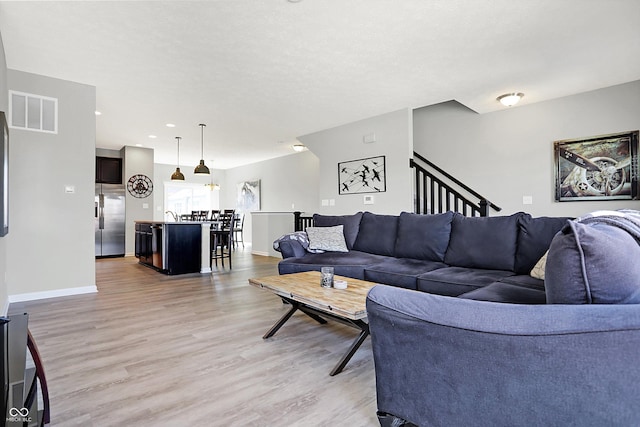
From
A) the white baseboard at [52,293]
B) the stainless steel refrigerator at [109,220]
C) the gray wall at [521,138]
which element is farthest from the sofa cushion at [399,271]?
the stainless steel refrigerator at [109,220]

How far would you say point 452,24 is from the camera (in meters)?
2.77

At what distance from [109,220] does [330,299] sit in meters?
7.10

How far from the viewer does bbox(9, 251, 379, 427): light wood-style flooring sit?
62.7 inches

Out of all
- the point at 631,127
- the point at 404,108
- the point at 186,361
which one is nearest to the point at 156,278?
the point at 186,361

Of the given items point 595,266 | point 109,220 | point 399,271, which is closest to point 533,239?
point 399,271

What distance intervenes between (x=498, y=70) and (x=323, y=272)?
10.1 ft

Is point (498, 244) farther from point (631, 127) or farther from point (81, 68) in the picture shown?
point (81, 68)

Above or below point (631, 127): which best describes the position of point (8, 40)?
above

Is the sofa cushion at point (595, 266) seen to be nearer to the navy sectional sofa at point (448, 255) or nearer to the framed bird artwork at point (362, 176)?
the navy sectional sofa at point (448, 255)

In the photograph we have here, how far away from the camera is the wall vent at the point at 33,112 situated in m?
3.63

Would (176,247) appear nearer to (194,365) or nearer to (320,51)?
(194,365)

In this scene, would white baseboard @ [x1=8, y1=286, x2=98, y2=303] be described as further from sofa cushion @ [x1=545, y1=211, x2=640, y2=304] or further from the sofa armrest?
sofa cushion @ [x1=545, y1=211, x2=640, y2=304]

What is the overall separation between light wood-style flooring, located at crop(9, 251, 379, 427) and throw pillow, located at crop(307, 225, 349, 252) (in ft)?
2.94

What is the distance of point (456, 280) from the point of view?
257cm
